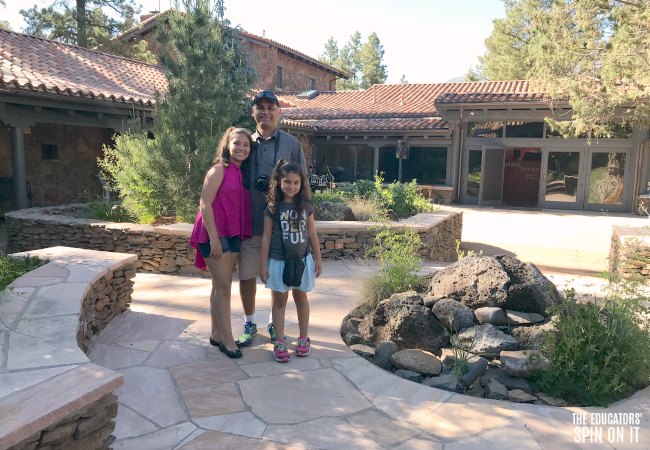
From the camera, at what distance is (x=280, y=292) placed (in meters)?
3.59

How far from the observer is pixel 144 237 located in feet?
22.4

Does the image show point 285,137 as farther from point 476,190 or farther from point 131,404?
point 476,190

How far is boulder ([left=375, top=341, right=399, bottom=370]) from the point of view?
12.4 ft

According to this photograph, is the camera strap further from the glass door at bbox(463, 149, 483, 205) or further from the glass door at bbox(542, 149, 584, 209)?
the glass door at bbox(542, 149, 584, 209)

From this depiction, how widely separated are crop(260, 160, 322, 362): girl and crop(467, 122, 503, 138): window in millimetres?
16343

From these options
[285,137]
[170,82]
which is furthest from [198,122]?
[285,137]

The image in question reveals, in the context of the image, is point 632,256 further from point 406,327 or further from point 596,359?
point 406,327

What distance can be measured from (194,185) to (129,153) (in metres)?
1.48

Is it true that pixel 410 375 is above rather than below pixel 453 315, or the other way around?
below

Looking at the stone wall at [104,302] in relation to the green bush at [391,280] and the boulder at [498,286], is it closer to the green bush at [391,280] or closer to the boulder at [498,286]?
the green bush at [391,280]

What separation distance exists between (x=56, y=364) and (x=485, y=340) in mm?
3042

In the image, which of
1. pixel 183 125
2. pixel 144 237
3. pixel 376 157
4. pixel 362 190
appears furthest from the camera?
pixel 376 157

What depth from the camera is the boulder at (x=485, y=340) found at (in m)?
3.80
